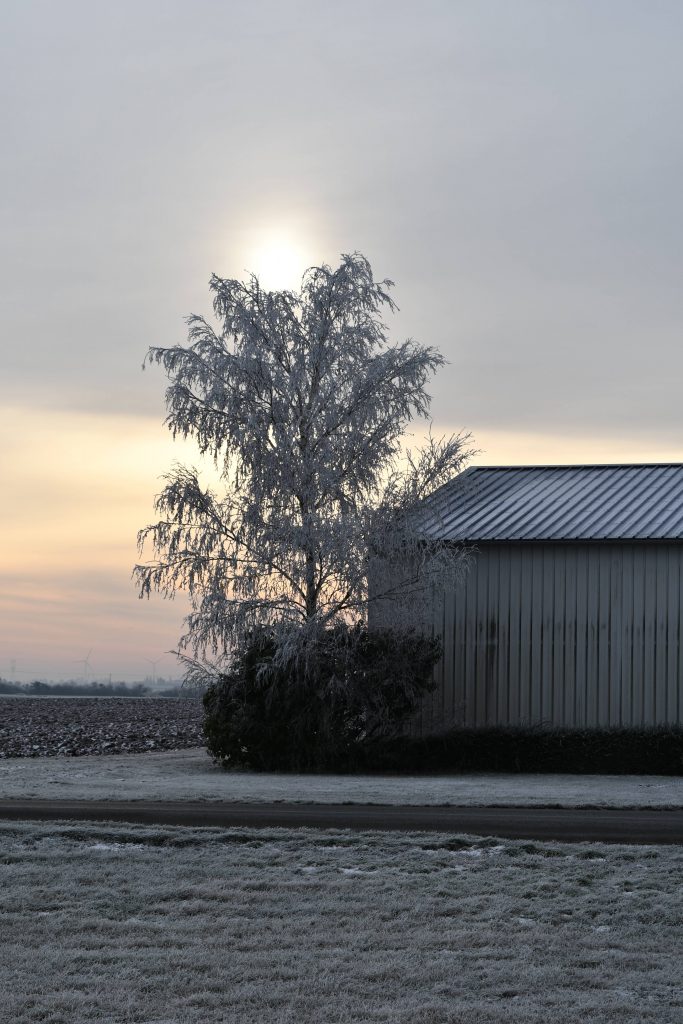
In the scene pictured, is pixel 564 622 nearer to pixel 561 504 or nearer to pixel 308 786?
pixel 561 504

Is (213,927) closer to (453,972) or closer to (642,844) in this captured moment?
(453,972)

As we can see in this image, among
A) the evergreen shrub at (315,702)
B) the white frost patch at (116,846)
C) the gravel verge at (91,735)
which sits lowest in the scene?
the gravel verge at (91,735)

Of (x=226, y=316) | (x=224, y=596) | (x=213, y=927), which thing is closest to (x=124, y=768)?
(x=224, y=596)

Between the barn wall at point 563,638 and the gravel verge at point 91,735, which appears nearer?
the barn wall at point 563,638

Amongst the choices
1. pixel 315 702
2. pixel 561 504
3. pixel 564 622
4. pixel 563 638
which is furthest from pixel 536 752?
pixel 561 504

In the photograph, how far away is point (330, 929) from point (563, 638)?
1916cm

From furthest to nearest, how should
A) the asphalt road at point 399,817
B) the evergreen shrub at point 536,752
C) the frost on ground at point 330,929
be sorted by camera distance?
the evergreen shrub at point 536,752
the asphalt road at point 399,817
the frost on ground at point 330,929

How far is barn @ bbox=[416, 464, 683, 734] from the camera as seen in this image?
26.5 metres

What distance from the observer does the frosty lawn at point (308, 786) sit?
1656 cm

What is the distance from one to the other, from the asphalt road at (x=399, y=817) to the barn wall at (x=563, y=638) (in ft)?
35.1

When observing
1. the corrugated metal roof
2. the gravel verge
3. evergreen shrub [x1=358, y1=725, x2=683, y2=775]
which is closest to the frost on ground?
evergreen shrub [x1=358, y1=725, x2=683, y2=775]

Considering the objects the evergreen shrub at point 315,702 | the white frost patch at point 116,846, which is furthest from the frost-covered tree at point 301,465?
the white frost patch at point 116,846

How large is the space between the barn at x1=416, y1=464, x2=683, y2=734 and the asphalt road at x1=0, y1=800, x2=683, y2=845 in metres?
10.7

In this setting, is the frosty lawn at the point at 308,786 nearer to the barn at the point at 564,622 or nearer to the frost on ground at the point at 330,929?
the barn at the point at 564,622
